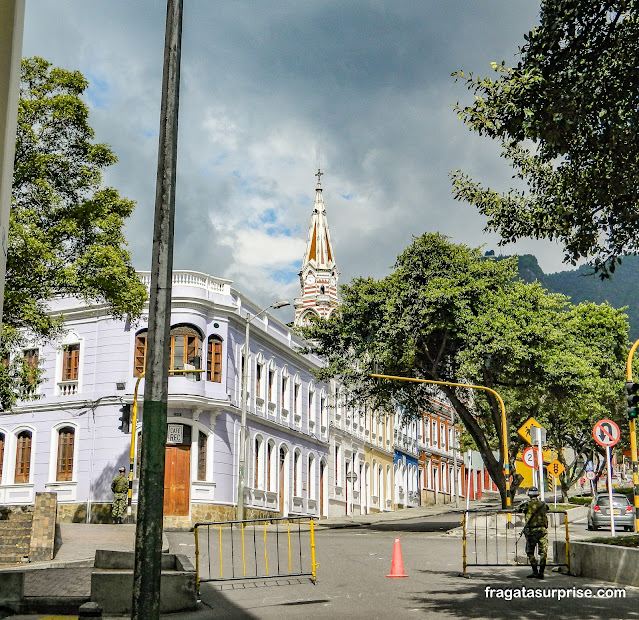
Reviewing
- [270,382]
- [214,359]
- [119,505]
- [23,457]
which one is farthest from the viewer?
[270,382]

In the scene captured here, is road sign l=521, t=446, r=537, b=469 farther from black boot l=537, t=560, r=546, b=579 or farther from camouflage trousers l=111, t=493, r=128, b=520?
camouflage trousers l=111, t=493, r=128, b=520

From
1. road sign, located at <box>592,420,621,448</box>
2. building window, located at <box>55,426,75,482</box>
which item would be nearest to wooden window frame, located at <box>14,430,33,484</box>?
building window, located at <box>55,426,75,482</box>

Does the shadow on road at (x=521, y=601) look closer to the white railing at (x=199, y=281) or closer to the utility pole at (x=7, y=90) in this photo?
the utility pole at (x=7, y=90)

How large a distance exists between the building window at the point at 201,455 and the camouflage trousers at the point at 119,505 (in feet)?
12.8

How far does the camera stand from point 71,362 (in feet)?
119

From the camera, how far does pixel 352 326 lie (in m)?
33.0

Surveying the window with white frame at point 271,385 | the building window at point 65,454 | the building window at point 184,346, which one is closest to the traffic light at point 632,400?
the building window at point 184,346

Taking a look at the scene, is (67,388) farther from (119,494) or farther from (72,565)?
(72,565)

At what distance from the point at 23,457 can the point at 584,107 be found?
32.0 metres

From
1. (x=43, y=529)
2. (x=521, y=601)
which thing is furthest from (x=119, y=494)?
(x=521, y=601)

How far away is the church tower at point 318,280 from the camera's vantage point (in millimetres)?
72188

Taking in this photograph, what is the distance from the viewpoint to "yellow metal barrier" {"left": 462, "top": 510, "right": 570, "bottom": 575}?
53.6 feet

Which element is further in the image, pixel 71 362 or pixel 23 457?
pixel 23 457

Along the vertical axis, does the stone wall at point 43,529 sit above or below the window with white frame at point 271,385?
below
